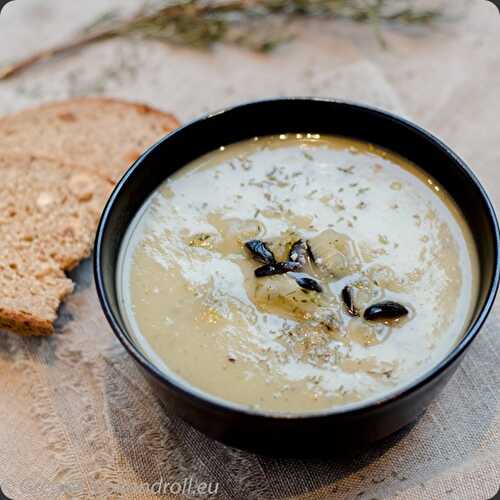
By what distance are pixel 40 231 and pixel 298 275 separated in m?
1.20

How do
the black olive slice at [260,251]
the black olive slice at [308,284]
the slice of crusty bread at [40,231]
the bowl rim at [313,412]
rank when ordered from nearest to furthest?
the bowl rim at [313,412] < the black olive slice at [308,284] < the black olive slice at [260,251] < the slice of crusty bread at [40,231]

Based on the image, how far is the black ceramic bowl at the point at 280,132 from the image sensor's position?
2.17 metres

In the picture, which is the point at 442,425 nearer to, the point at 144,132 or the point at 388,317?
the point at 388,317

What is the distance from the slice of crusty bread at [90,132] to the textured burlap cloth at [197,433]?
299 millimetres

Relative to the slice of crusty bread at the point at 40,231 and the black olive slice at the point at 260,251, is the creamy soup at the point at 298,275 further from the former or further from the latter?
the slice of crusty bread at the point at 40,231

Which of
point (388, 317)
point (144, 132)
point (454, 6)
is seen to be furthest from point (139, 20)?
point (388, 317)

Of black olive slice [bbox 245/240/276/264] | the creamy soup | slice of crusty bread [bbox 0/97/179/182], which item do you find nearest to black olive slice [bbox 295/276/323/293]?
the creamy soup

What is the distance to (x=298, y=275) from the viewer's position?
251cm

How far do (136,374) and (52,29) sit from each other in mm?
2309

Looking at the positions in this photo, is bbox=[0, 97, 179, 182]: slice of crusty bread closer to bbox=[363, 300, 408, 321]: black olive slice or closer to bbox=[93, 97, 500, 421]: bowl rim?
bbox=[93, 97, 500, 421]: bowl rim

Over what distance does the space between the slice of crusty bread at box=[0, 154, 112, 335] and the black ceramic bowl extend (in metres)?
0.43

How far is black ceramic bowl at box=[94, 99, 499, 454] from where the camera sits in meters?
2.17

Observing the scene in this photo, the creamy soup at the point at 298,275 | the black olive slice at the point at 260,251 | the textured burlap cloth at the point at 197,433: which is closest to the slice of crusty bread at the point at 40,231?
the textured burlap cloth at the point at 197,433

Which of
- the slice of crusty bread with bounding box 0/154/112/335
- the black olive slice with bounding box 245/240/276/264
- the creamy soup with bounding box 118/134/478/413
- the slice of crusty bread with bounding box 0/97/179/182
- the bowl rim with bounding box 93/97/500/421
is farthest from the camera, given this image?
the slice of crusty bread with bounding box 0/97/179/182
